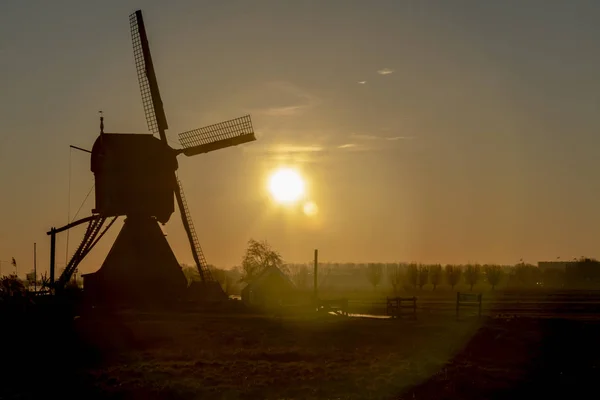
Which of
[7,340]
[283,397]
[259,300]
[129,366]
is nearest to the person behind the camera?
[283,397]

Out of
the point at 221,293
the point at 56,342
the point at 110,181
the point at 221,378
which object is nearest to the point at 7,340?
the point at 56,342

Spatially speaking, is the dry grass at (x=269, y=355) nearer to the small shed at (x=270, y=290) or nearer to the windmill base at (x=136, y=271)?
the windmill base at (x=136, y=271)

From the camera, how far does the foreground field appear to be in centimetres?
2823

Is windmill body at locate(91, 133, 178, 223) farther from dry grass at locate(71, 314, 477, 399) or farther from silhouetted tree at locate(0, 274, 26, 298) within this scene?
silhouetted tree at locate(0, 274, 26, 298)

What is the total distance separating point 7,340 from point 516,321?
29228mm

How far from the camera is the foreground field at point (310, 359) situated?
28.2 metres

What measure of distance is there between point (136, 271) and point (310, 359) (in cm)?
2358

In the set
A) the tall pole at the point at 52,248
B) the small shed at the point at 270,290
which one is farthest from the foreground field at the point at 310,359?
the small shed at the point at 270,290

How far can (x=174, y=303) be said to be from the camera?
188 feet

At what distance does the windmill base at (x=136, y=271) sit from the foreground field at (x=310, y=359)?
573cm

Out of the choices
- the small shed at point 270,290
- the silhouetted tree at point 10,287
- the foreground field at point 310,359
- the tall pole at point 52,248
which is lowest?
the foreground field at point 310,359

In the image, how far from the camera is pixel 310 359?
35250mm

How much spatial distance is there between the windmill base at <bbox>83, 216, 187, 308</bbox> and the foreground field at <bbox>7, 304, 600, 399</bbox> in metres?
5.73

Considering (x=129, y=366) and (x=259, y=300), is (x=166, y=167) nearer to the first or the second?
(x=259, y=300)
